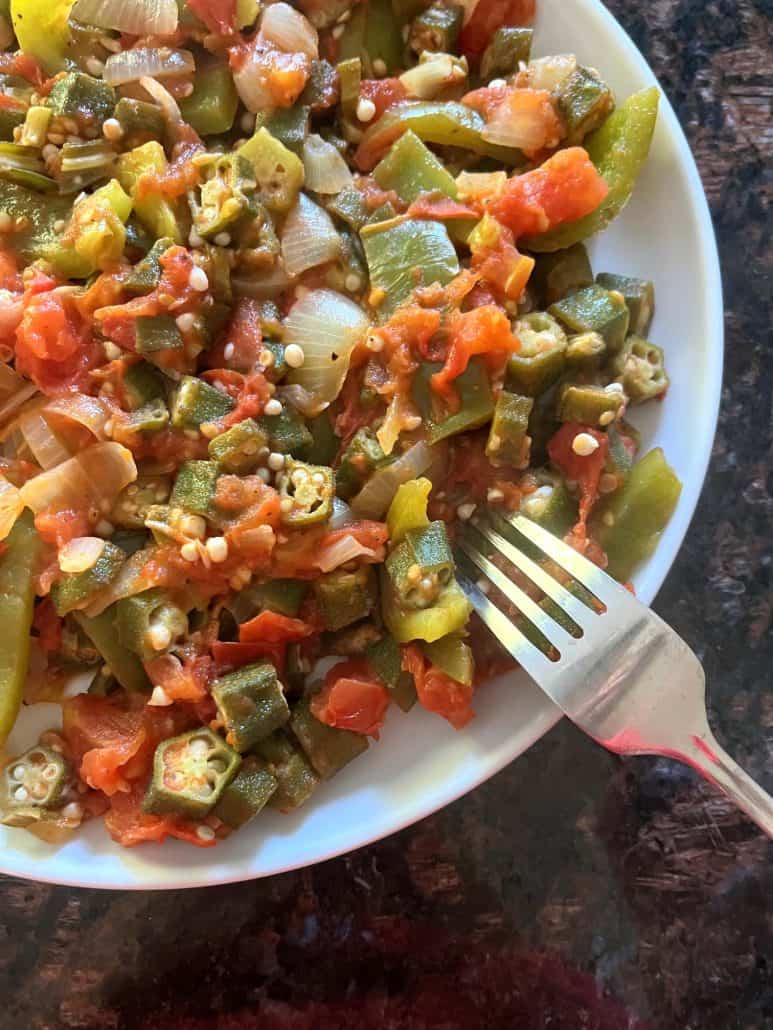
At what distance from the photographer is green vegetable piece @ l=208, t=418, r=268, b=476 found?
7.79ft

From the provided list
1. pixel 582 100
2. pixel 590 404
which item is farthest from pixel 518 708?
pixel 582 100

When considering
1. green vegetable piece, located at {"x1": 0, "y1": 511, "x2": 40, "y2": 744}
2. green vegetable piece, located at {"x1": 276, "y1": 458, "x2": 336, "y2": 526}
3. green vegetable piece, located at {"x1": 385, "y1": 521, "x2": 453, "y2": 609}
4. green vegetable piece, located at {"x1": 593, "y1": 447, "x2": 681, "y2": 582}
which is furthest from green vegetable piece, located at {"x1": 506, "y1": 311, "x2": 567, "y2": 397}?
green vegetable piece, located at {"x1": 0, "y1": 511, "x2": 40, "y2": 744}

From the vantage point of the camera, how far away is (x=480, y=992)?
9.37 ft

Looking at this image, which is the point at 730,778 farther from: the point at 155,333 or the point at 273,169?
the point at 273,169

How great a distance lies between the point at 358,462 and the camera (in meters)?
2.46

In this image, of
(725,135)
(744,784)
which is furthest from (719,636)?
(725,135)

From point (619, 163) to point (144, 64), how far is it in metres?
1.35

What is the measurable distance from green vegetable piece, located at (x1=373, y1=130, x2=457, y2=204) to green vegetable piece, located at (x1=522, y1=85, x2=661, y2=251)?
28 cm

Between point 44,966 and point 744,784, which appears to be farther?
point 44,966

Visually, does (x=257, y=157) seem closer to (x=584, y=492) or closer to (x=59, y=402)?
(x=59, y=402)

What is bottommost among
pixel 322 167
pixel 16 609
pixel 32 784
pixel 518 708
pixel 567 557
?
pixel 32 784

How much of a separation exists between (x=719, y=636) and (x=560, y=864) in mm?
888

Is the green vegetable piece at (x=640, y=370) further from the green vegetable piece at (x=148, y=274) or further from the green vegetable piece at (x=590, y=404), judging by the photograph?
the green vegetable piece at (x=148, y=274)

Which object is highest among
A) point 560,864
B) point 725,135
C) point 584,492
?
point 725,135
